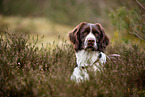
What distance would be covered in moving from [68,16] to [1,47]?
27.1 m

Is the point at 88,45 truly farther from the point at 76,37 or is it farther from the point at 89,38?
the point at 76,37

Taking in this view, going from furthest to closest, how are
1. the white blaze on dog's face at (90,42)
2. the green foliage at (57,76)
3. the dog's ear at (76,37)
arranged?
the dog's ear at (76,37)
the white blaze on dog's face at (90,42)
the green foliage at (57,76)

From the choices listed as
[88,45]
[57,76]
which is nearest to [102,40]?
[88,45]

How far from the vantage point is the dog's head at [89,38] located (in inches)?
117

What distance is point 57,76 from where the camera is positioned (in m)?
Answer: 2.00

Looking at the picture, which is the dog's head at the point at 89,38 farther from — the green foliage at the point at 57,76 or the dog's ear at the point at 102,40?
the green foliage at the point at 57,76

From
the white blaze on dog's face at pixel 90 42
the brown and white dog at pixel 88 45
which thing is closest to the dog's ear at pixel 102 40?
the brown and white dog at pixel 88 45

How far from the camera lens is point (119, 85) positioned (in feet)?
7.18

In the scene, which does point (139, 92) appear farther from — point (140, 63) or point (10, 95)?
point (10, 95)

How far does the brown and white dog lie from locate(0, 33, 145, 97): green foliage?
20 cm

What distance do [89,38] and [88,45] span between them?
→ 0.47 feet

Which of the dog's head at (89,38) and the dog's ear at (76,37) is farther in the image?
the dog's ear at (76,37)

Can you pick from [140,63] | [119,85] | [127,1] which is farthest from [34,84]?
[127,1]

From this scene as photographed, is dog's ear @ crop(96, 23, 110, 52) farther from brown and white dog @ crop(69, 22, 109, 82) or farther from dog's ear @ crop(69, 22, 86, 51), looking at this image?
dog's ear @ crop(69, 22, 86, 51)
